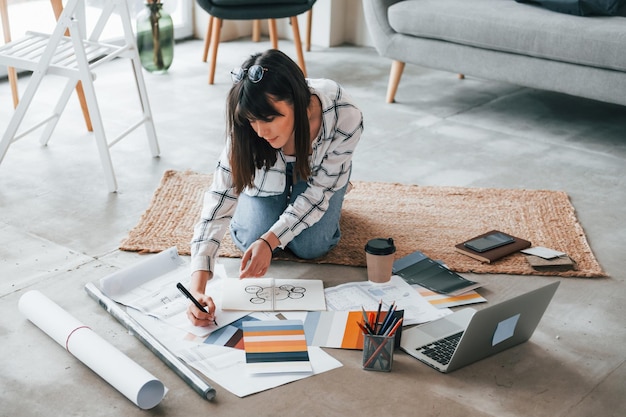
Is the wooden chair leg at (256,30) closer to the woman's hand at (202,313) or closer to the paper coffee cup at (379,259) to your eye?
the paper coffee cup at (379,259)

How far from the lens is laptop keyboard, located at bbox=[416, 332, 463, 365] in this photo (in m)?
1.99

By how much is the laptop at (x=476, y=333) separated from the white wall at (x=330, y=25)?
337cm

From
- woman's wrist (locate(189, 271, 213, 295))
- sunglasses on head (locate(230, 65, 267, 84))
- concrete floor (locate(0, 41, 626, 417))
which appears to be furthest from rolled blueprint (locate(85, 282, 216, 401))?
sunglasses on head (locate(230, 65, 267, 84))

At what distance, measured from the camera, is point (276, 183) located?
2.41 metres

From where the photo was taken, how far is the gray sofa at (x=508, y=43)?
341 cm

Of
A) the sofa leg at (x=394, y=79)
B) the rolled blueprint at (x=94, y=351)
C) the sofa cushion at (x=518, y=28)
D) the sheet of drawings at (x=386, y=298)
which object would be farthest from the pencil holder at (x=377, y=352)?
the sofa leg at (x=394, y=79)

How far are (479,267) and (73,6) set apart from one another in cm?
167

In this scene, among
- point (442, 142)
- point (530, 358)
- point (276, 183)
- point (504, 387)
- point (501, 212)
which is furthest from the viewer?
point (442, 142)

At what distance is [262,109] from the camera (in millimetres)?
1976

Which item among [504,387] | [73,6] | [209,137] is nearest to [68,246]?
[73,6]

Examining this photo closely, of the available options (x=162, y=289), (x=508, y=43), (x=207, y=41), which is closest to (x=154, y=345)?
(x=162, y=289)

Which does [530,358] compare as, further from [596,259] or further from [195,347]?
[195,347]

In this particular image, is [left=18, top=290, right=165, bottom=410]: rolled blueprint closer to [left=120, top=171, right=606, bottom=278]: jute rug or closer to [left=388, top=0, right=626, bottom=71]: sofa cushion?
[left=120, top=171, right=606, bottom=278]: jute rug

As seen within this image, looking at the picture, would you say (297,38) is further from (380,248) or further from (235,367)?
(235,367)
